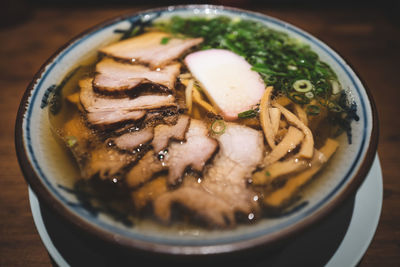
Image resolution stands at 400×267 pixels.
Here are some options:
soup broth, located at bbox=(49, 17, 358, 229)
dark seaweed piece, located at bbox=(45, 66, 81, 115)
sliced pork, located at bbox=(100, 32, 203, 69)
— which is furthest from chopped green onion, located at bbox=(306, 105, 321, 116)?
dark seaweed piece, located at bbox=(45, 66, 81, 115)

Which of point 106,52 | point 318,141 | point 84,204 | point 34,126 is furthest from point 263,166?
point 106,52

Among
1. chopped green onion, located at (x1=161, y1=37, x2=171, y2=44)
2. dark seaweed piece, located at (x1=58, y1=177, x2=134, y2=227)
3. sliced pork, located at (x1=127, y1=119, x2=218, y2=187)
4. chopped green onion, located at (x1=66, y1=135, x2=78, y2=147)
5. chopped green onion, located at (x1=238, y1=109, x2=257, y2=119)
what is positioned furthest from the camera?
chopped green onion, located at (x1=161, y1=37, x2=171, y2=44)

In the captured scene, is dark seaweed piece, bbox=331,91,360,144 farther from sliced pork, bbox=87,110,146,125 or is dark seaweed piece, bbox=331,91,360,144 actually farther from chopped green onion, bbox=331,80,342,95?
sliced pork, bbox=87,110,146,125

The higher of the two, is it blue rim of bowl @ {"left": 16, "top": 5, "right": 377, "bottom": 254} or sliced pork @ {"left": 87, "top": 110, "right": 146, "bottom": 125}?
sliced pork @ {"left": 87, "top": 110, "right": 146, "bottom": 125}

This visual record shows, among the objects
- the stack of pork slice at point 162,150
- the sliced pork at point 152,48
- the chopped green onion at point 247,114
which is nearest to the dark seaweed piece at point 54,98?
the stack of pork slice at point 162,150

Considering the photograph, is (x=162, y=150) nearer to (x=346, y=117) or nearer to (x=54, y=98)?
(x=54, y=98)

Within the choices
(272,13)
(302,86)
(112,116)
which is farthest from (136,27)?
(272,13)
